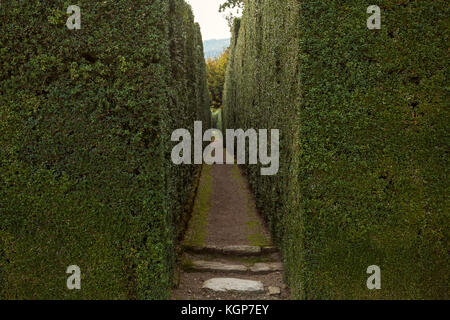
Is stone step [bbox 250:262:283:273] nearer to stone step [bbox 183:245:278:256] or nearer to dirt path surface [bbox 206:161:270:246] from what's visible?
stone step [bbox 183:245:278:256]

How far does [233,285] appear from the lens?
5.02m

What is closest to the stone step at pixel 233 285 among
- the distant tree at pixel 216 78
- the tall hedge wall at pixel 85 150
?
the tall hedge wall at pixel 85 150

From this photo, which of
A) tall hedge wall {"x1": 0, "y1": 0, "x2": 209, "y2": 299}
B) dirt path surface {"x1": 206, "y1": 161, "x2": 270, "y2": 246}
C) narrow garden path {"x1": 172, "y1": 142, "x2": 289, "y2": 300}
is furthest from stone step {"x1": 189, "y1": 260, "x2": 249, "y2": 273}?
tall hedge wall {"x1": 0, "y1": 0, "x2": 209, "y2": 299}

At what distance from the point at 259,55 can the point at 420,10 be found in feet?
13.9

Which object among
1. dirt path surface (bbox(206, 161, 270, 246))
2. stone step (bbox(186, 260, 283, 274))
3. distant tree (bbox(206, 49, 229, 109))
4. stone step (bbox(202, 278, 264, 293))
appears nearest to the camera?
stone step (bbox(202, 278, 264, 293))

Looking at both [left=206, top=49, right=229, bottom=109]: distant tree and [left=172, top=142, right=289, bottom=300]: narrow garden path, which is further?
[left=206, top=49, right=229, bottom=109]: distant tree

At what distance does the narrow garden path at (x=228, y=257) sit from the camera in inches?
194

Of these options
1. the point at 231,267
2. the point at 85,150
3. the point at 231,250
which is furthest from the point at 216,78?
the point at 85,150

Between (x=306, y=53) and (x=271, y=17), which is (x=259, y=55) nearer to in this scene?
(x=271, y=17)

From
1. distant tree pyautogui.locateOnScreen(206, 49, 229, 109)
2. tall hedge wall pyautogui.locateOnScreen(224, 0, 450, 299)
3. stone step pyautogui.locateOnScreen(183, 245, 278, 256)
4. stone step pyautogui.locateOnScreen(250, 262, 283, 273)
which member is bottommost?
stone step pyautogui.locateOnScreen(250, 262, 283, 273)

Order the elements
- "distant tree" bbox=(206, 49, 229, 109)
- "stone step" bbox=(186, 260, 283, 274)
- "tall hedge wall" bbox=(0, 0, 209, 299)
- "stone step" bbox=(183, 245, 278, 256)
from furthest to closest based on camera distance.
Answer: "distant tree" bbox=(206, 49, 229, 109), "stone step" bbox=(183, 245, 278, 256), "stone step" bbox=(186, 260, 283, 274), "tall hedge wall" bbox=(0, 0, 209, 299)

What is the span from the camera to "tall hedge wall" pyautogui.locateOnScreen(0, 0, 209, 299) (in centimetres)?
394
